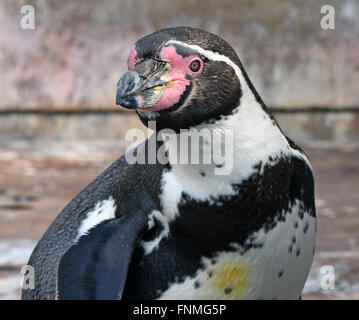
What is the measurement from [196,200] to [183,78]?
26 centimetres

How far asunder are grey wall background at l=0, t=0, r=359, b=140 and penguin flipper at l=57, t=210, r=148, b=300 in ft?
12.6

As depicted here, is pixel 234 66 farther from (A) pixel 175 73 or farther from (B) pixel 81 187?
(B) pixel 81 187

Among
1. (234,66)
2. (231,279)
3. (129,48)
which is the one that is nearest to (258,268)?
(231,279)

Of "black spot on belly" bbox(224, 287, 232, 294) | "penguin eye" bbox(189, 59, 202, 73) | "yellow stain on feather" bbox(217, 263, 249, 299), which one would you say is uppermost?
"penguin eye" bbox(189, 59, 202, 73)

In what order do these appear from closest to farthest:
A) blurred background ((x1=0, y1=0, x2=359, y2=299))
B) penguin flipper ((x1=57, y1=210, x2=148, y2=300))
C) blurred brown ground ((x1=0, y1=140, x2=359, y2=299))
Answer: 1. penguin flipper ((x1=57, y1=210, x2=148, y2=300))
2. blurred brown ground ((x1=0, y1=140, x2=359, y2=299))
3. blurred background ((x1=0, y1=0, x2=359, y2=299))

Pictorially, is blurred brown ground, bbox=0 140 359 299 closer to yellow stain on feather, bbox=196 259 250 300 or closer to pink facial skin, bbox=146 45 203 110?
yellow stain on feather, bbox=196 259 250 300

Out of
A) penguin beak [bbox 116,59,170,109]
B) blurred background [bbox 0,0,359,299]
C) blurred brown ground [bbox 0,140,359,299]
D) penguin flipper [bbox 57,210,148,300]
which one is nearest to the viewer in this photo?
penguin beak [bbox 116,59,170,109]

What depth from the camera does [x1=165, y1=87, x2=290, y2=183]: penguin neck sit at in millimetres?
1639

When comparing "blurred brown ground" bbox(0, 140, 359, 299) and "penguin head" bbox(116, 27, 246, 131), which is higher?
"penguin head" bbox(116, 27, 246, 131)

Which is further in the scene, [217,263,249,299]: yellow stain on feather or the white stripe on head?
[217,263,249,299]: yellow stain on feather

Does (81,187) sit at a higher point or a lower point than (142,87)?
lower

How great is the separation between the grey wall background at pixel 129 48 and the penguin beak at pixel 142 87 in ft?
12.8

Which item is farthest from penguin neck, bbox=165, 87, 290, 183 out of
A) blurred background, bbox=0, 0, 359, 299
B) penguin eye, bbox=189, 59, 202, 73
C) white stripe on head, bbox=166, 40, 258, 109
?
blurred background, bbox=0, 0, 359, 299

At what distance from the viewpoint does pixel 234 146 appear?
1.65 meters
